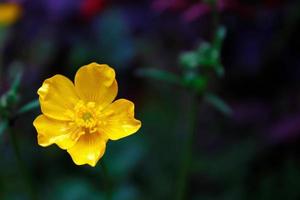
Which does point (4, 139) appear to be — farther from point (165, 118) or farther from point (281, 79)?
point (281, 79)

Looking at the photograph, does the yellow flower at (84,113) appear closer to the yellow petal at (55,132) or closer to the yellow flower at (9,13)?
the yellow petal at (55,132)

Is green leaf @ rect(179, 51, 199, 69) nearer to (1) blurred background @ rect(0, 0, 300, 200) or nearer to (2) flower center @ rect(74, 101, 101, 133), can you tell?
(1) blurred background @ rect(0, 0, 300, 200)

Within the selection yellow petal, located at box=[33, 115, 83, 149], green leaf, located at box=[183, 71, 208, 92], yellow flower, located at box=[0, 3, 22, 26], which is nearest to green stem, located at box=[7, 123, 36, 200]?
yellow petal, located at box=[33, 115, 83, 149]

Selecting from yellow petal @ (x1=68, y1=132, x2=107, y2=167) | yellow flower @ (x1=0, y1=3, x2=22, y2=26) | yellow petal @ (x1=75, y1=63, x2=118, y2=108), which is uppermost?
yellow flower @ (x1=0, y1=3, x2=22, y2=26)

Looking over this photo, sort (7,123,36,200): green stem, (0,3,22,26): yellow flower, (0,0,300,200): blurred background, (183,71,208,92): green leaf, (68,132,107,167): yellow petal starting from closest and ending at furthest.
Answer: (68,132,107,167): yellow petal → (7,123,36,200): green stem → (183,71,208,92): green leaf → (0,0,300,200): blurred background → (0,3,22,26): yellow flower

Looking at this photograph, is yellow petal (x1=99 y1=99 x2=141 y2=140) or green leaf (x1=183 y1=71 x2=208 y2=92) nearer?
yellow petal (x1=99 y1=99 x2=141 y2=140)

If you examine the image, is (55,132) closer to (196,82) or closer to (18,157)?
(18,157)

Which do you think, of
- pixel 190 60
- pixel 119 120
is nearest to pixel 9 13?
pixel 190 60

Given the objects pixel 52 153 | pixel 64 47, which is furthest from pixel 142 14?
pixel 52 153
